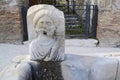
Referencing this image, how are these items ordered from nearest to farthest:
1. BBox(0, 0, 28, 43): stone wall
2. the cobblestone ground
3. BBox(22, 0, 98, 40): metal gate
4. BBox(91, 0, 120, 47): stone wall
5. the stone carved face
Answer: the stone carved face < the cobblestone ground < BBox(91, 0, 120, 47): stone wall < BBox(0, 0, 28, 43): stone wall < BBox(22, 0, 98, 40): metal gate

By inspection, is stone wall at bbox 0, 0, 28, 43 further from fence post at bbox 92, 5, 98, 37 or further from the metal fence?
fence post at bbox 92, 5, 98, 37

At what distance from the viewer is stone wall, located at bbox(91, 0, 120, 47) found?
671 cm

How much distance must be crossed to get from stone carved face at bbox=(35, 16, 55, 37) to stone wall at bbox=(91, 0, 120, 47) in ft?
13.7

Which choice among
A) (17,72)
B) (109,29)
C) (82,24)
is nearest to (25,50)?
(109,29)

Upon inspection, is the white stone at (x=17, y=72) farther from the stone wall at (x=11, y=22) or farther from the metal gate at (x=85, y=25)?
the metal gate at (x=85, y=25)

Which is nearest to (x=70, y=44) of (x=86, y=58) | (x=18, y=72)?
(x=86, y=58)

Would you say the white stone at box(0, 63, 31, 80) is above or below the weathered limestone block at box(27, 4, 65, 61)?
below

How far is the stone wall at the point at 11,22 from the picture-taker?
7.01 m

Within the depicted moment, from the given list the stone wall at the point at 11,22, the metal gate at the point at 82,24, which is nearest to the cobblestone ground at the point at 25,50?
the stone wall at the point at 11,22

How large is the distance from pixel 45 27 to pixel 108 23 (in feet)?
14.0

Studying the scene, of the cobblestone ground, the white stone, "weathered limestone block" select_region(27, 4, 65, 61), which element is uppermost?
"weathered limestone block" select_region(27, 4, 65, 61)

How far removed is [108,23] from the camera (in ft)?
22.4

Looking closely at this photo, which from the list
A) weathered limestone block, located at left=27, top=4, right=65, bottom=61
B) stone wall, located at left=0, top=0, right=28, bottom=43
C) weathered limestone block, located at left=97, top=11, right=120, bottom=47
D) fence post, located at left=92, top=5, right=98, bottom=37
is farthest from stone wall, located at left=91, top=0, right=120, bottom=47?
weathered limestone block, located at left=27, top=4, right=65, bottom=61

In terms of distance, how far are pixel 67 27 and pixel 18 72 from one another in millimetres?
5213
